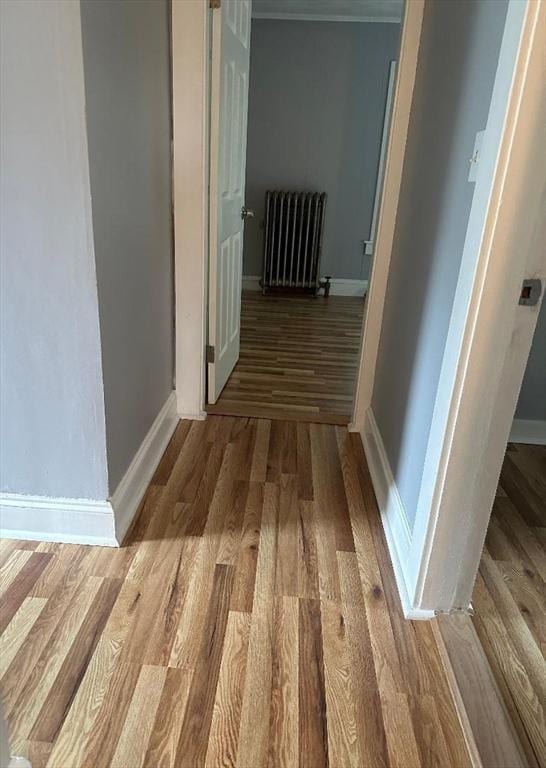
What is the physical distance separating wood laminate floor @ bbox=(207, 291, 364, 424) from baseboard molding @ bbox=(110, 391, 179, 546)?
12.2 inches

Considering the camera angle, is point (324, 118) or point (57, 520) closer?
point (57, 520)

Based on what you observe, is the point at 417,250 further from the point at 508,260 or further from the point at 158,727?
the point at 158,727

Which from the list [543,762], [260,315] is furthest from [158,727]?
[260,315]

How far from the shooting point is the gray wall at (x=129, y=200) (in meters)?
1.40

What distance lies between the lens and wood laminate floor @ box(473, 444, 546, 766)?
123 centimetres

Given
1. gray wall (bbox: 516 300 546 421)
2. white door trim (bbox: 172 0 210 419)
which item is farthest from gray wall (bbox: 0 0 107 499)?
gray wall (bbox: 516 300 546 421)

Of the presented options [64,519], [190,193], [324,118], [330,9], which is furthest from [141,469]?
[330,9]

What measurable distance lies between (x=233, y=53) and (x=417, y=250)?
136cm

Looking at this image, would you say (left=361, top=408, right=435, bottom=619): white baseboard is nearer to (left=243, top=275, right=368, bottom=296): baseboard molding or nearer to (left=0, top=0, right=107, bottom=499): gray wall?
(left=0, top=0, right=107, bottom=499): gray wall

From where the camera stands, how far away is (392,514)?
1.77 metres

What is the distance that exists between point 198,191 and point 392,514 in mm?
1472

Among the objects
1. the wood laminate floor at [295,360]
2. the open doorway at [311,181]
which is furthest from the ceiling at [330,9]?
the wood laminate floor at [295,360]

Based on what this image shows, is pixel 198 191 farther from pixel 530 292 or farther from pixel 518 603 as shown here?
pixel 518 603

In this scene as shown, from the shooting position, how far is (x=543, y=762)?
3.65 ft
